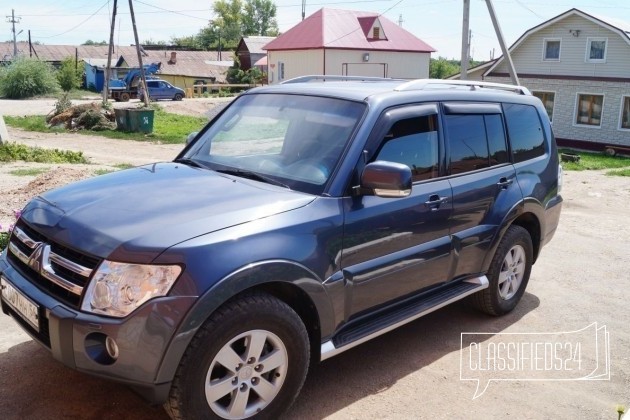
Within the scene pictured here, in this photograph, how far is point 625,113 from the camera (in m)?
27.0

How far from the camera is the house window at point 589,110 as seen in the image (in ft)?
92.0

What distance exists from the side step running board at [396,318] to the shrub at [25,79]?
149 ft

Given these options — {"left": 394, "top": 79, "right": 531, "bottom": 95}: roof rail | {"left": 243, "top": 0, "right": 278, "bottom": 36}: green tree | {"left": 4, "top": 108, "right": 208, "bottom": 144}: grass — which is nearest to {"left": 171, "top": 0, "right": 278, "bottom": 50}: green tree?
{"left": 243, "top": 0, "right": 278, "bottom": 36}: green tree

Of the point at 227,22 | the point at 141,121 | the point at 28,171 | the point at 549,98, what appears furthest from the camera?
the point at 227,22

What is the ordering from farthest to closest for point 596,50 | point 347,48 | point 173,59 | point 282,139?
point 173,59 → point 347,48 → point 596,50 → point 282,139

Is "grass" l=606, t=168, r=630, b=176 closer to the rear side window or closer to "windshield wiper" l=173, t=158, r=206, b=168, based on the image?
the rear side window

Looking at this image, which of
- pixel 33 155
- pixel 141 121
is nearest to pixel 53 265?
pixel 33 155

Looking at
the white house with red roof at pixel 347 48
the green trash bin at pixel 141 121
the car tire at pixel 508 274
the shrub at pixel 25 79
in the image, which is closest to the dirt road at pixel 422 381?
the car tire at pixel 508 274

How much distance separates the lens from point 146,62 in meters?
62.9

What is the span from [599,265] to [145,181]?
5177 millimetres

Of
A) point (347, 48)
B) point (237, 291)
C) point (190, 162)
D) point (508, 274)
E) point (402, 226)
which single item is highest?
point (347, 48)

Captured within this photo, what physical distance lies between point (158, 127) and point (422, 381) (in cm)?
2309

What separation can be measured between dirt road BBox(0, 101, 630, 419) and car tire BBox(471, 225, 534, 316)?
0.14m

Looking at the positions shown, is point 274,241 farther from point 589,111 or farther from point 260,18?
point 260,18
